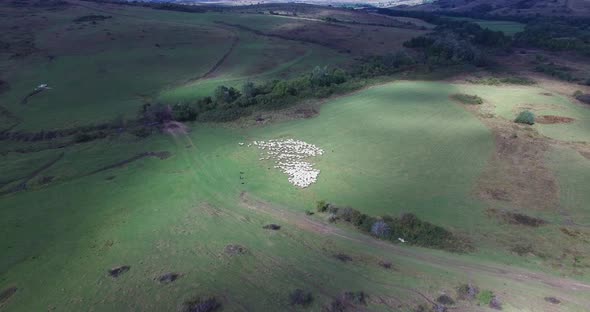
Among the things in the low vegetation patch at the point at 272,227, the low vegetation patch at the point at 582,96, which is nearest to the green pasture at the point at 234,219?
the low vegetation patch at the point at 272,227

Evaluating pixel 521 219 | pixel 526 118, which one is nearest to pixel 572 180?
pixel 521 219

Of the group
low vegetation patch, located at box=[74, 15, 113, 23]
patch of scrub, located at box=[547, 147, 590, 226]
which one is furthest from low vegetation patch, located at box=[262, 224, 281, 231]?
low vegetation patch, located at box=[74, 15, 113, 23]

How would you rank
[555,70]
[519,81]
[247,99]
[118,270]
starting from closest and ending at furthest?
[118,270] → [247,99] → [519,81] → [555,70]

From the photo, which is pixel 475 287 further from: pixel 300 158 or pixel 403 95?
pixel 403 95

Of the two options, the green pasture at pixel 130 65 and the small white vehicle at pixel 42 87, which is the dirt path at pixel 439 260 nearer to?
the green pasture at pixel 130 65

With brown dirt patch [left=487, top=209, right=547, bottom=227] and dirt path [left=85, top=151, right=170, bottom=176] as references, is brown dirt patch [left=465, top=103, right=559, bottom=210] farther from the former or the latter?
dirt path [left=85, top=151, right=170, bottom=176]

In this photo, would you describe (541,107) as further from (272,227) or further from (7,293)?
(7,293)
